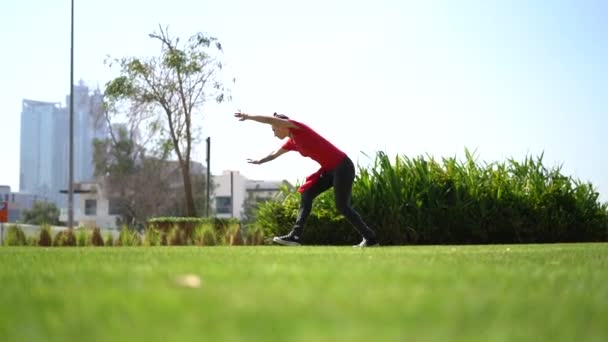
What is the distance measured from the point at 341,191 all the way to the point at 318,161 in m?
0.51

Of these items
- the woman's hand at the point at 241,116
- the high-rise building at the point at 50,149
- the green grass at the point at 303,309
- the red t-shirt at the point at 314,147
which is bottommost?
the green grass at the point at 303,309

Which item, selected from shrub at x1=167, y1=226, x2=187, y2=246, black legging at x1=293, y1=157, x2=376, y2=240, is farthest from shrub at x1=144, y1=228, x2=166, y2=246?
black legging at x1=293, y1=157, x2=376, y2=240

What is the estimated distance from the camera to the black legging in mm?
10594

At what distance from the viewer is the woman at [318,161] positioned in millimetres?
10258

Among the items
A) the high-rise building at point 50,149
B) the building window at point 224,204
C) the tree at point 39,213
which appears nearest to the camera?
the tree at point 39,213

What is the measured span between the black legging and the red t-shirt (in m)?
0.11

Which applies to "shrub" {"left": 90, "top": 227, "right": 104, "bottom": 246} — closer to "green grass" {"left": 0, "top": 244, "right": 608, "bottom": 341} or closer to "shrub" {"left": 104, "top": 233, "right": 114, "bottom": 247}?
"shrub" {"left": 104, "top": 233, "right": 114, "bottom": 247}

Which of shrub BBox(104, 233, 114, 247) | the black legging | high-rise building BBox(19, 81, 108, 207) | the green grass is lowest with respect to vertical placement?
shrub BBox(104, 233, 114, 247)

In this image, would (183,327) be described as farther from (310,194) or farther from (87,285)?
(310,194)

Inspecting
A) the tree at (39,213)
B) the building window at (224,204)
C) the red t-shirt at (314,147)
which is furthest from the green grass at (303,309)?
the building window at (224,204)

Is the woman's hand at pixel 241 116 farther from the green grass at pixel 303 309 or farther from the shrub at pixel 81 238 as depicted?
the shrub at pixel 81 238

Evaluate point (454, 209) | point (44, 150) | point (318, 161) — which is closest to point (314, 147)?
point (318, 161)

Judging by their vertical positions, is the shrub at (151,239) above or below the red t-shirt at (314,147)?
below

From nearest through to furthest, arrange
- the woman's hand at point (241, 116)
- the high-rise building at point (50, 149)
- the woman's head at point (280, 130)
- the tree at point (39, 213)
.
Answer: the woman's hand at point (241, 116) < the woman's head at point (280, 130) < the tree at point (39, 213) < the high-rise building at point (50, 149)
